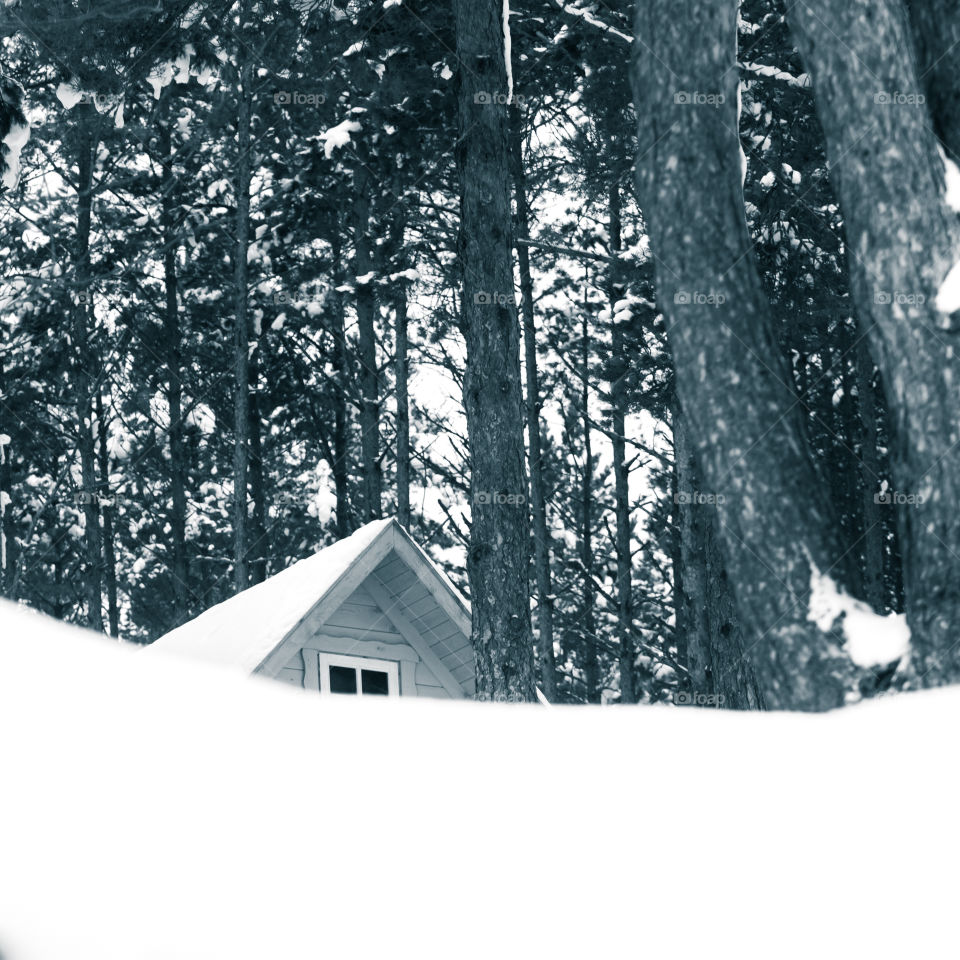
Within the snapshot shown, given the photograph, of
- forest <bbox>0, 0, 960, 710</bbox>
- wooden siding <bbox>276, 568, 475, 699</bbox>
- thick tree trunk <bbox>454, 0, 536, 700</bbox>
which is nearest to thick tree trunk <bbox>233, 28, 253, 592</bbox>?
forest <bbox>0, 0, 960, 710</bbox>

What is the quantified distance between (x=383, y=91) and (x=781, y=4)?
3795mm

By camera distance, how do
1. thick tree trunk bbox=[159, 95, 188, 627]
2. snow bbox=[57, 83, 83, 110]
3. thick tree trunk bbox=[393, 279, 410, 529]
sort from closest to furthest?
snow bbox=[57, 83, 83, 110], thick tree trunk bbox=[393, 279, 410, 529], thick tree trunk bbox=[159, 95, 188, 627]

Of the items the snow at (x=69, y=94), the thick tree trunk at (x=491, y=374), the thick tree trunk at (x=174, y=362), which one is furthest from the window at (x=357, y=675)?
the thick tree trunk at (x=174, y=362)

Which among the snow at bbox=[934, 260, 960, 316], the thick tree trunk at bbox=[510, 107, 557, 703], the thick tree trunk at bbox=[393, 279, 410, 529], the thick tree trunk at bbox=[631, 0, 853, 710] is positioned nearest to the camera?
the snow at bbox=[934, 260, 960, 316]

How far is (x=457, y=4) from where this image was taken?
9938mm

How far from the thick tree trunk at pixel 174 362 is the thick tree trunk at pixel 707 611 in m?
9.17

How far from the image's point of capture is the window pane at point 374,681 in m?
11.5

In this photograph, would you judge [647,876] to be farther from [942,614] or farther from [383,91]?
[383,91]

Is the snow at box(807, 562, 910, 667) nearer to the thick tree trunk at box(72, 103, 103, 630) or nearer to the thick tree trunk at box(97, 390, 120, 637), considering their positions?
the thick tree trunk at box(72, 103, 103, 630)

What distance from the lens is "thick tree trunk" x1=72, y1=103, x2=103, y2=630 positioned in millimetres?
19125

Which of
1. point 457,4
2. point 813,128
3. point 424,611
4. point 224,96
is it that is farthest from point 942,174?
point 224,96

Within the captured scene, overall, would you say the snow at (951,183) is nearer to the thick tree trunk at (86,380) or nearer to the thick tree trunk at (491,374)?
the thick tree trunk at (491,374)

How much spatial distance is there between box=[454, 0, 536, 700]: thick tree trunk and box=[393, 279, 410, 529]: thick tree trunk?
23.9ft

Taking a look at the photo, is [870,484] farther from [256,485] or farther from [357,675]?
[256,485]
